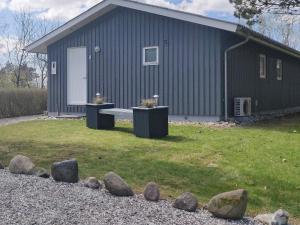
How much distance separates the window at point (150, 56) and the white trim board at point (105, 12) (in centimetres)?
108

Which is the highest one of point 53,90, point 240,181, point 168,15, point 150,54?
point 168,15

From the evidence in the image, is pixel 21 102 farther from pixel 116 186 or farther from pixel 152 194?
pixel 152 194

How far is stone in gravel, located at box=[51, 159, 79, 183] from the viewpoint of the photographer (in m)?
4.84

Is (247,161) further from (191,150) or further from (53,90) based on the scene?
(53,90)

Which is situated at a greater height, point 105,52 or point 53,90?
point 105,52

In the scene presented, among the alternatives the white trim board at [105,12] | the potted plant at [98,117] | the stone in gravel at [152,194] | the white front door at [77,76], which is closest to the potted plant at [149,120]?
the potted plant at [98,117]

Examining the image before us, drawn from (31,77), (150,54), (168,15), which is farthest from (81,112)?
(31,77)

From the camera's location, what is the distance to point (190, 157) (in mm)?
6816

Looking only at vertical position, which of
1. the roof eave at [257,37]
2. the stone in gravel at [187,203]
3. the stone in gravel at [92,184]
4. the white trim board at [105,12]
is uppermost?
the white trim board at [105,12]

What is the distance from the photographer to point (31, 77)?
3094cm

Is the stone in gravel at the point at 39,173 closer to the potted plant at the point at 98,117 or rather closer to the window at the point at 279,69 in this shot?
the potted plant at the point at 98,117

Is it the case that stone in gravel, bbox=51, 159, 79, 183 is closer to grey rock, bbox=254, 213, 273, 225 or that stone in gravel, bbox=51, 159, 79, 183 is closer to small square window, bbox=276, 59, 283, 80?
grey rock, bbox=254, 213, 273, 225

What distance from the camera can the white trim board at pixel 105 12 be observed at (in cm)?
1127

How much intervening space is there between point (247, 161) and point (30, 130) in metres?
5.85
